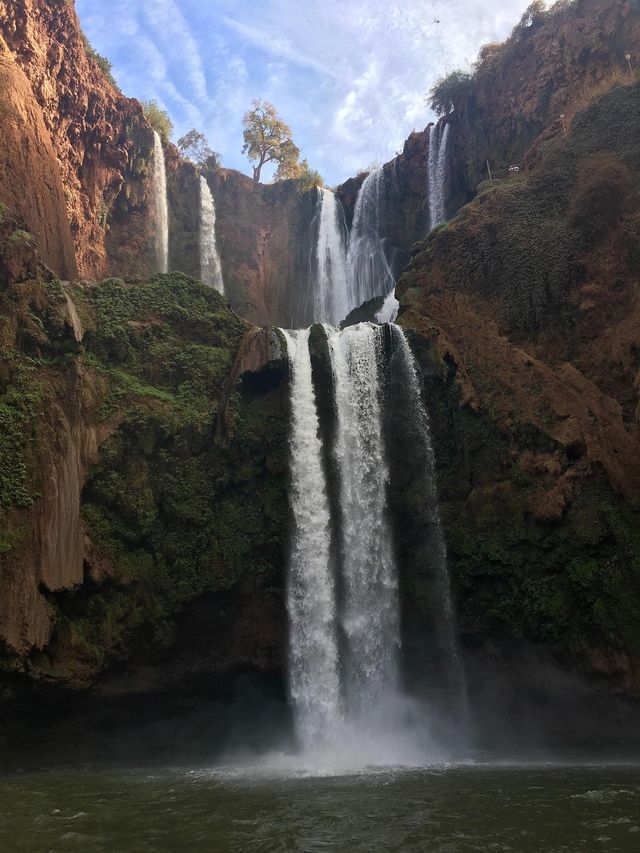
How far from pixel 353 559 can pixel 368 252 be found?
2136 centimetres

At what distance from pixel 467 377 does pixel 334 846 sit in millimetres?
14895

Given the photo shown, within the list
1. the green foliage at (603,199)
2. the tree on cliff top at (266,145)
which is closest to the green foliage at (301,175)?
the tree on cliff top at (266,145)

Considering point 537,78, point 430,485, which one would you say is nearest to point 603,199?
point 430,485

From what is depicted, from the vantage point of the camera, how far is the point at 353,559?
18500 millimetres

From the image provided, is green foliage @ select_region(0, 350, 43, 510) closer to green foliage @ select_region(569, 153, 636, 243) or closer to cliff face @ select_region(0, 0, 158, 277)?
cliff face @ select_region(0, 0, 158, 277)

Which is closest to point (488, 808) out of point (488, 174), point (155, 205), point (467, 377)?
point (467, 377)

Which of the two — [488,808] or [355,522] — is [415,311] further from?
[488,808]

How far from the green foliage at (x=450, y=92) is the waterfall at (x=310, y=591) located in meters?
22.1

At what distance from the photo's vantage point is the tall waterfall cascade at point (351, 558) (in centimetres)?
1689

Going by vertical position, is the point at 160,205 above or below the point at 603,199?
above

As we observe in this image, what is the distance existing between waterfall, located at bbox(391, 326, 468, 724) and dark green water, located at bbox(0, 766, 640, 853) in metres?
3.86

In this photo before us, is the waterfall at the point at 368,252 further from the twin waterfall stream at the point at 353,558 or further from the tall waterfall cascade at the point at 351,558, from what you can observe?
the tall waterfall cascade at the point at 351,558

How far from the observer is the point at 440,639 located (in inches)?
707

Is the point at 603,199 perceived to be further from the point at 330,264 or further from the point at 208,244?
the point at 208,244
